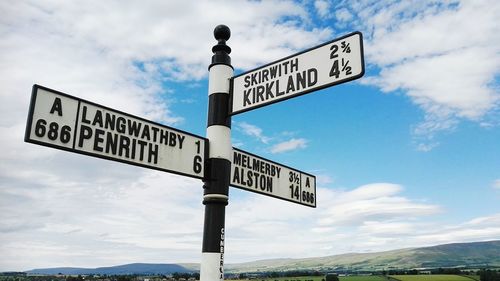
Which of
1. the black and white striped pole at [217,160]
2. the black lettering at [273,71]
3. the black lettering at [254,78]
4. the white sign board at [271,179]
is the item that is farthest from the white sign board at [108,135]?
the black lettering at [273,71]

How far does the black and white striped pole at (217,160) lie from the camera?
4.50m

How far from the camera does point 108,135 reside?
4.25 metres

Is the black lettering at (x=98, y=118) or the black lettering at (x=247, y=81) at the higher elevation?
the black lettering at (x=247, y=81)

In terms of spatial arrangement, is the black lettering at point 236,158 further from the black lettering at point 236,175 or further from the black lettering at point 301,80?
the black lettering at point 301,80

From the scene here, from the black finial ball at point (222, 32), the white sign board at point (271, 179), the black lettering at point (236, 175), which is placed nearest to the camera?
the black lettering at point (236, 175)

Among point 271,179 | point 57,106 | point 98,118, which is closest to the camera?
point 57,106

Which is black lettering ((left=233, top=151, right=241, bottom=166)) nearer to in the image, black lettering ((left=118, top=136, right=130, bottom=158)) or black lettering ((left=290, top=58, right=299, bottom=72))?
black lettering ((left=290, top=58, right=299, bottom=72))

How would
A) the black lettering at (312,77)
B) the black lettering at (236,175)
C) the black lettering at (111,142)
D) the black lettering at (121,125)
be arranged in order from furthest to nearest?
the black lettering at (236,175)
the black lettering at (312,77)
the black lettering at (121,125)
the black lettering at (111,142)

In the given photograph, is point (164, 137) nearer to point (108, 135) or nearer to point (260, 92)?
point (108, 135)

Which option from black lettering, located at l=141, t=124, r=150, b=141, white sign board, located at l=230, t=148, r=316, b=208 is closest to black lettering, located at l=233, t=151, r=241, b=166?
white sign board, located at l=230, t=148, r=316, b=208

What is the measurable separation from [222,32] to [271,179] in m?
2.17

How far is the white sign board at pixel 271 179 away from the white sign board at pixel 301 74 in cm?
77

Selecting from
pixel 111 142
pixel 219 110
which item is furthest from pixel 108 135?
pixel 219 110

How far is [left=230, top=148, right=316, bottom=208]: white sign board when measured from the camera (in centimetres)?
531
